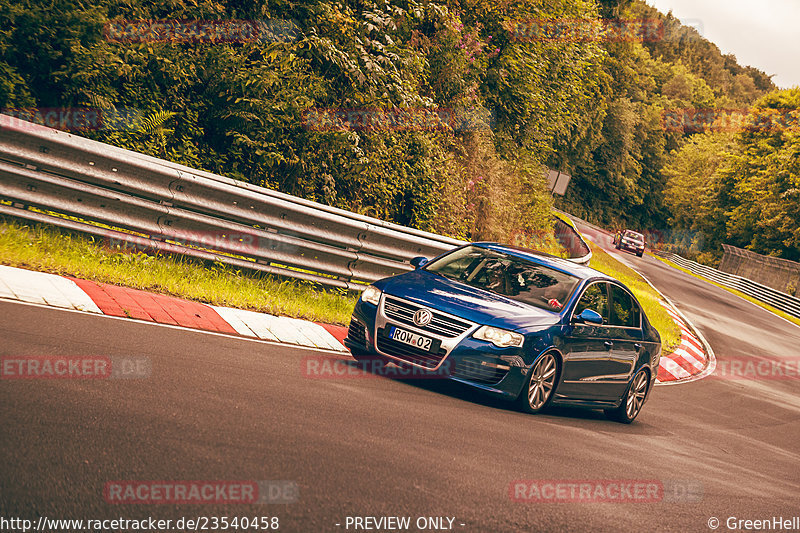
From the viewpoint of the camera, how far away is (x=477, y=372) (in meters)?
7.46

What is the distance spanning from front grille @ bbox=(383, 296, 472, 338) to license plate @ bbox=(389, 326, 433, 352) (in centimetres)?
9

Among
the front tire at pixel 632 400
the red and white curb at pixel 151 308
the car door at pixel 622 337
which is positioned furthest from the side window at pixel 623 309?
the red and white curb at pixel 151 308

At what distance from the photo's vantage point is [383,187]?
14555 millimetres

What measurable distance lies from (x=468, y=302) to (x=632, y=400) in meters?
3.09

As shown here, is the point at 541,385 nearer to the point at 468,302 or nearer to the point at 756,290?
the point at 468,302

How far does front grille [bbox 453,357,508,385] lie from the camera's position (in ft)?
24.4

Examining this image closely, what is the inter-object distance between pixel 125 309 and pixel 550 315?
13.7 feet

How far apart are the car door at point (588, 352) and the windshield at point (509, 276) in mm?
253

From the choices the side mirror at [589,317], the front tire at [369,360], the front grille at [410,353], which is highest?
the side mirror at [589,317]

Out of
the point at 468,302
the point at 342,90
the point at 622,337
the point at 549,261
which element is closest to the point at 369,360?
the point at 468,302

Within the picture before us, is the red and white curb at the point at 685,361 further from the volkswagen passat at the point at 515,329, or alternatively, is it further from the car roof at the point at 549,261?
the car roof at the point at 549,261

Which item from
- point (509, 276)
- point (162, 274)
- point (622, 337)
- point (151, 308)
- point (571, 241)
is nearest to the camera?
point (151, 308)

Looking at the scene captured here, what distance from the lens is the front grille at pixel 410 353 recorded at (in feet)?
24.6

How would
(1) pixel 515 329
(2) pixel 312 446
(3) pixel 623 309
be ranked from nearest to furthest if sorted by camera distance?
(2) pixel 312 446 → (1) pixel 515 329 → (3) pixel 623 309
